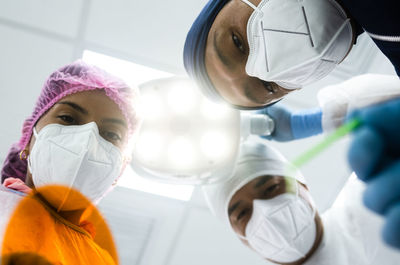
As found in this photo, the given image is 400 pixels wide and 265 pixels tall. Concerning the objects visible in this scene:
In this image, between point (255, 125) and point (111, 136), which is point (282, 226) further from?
point (111, 136)

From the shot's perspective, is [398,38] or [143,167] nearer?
[398,38]

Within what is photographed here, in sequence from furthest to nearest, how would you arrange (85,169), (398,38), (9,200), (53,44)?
(53,44)
(85,169)
(9,200)
(398,38)

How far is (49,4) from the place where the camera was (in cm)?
137

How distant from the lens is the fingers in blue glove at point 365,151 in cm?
37

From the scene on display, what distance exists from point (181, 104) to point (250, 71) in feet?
1.18

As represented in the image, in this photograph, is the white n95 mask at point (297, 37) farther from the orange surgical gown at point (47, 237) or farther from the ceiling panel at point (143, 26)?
the orange surgical gown at point (47, 237)

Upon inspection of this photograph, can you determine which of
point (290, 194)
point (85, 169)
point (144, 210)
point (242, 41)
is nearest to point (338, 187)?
point (290, 194)

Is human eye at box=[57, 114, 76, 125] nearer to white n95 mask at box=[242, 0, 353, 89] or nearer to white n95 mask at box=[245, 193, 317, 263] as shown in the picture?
white n95 mask at box=[242, 0, 353, 89]

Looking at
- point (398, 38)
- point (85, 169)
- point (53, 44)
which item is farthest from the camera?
point (53, 44)

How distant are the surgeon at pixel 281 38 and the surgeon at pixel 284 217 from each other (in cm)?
46

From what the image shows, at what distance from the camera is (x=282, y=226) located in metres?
1.49

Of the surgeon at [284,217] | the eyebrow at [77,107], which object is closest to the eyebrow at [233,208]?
the surgeon at [284,217]

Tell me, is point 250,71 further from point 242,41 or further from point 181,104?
point 181,104

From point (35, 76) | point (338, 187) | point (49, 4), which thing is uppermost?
point (49, 4)
